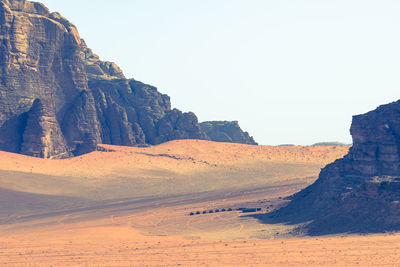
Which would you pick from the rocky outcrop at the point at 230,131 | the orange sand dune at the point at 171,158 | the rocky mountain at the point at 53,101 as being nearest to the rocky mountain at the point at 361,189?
the orange sand dune at the point at 171,158

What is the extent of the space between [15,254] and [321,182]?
2824 centimetres

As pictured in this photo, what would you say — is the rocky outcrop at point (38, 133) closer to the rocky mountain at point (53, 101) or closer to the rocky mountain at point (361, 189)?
the rocky mountain at point (53, 101)

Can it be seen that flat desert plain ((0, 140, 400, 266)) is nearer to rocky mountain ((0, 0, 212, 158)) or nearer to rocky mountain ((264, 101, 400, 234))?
rocky mountain ((264, 101, 400, 234))

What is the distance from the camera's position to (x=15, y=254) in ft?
127

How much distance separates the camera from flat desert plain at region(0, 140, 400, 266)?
3569 cm

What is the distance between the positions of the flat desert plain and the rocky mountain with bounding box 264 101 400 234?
228 cm

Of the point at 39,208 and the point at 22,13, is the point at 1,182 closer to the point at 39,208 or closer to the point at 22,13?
the point at 39,208

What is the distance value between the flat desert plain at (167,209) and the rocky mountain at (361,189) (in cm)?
228

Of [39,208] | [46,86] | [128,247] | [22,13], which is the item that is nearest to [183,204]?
[39,208]

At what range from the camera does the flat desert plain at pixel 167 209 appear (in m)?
35.7

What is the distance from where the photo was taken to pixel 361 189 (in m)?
45.0

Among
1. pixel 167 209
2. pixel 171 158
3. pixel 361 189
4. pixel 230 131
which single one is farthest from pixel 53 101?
pixel 361 189

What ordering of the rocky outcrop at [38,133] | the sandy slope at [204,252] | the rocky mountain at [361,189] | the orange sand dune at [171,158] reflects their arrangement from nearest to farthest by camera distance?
the sandy slope at [204,252] → the rocky mountain at [361,189] → the orange sand dune at [171,158] → the rocky outcrop at [38,133]

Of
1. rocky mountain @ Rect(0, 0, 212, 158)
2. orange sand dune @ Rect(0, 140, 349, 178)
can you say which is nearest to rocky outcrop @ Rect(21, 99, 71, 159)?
rocky mountain @ Rect(0, 0, 212, 158)
